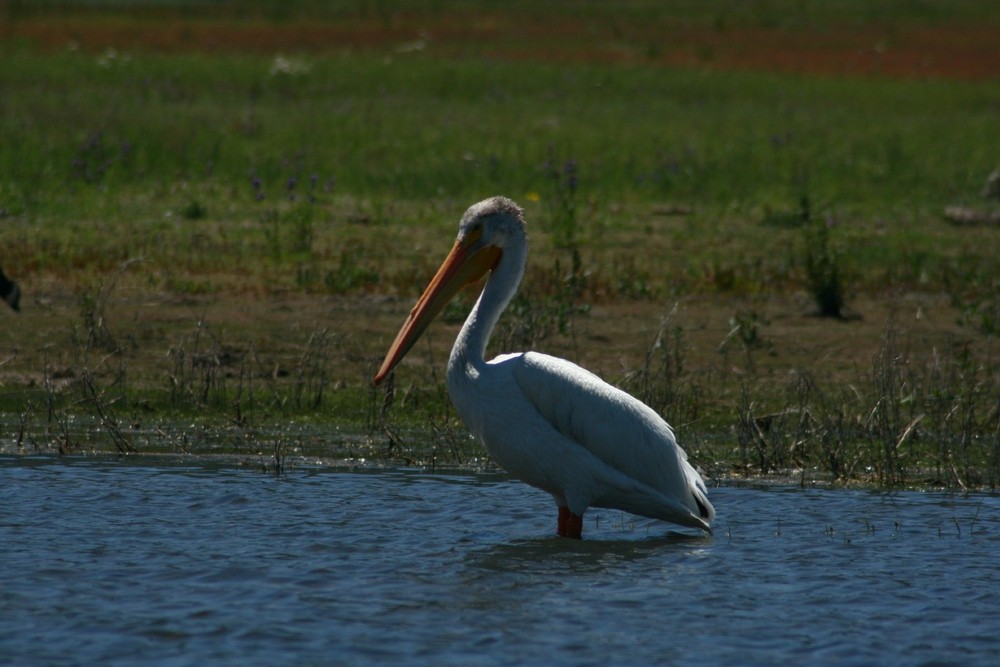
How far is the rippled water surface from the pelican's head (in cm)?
80

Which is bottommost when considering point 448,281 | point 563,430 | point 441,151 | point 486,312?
point 563,430

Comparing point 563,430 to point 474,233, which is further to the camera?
point 474,233

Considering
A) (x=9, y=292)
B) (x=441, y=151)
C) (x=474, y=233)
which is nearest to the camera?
(x=474, y=233)

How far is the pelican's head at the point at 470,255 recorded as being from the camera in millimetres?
6727

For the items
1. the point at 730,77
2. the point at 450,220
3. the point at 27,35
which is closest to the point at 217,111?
the point at 450,220

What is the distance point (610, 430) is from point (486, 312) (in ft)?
2.39

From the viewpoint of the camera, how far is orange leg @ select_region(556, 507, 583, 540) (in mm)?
6512

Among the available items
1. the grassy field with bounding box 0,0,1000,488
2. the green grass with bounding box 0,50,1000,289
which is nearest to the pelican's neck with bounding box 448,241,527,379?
the grassy field with bounding box 0,0,1000,488

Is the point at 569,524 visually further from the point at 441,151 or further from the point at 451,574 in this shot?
the point at 441,151

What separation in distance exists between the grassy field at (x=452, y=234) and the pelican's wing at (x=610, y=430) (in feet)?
4.28

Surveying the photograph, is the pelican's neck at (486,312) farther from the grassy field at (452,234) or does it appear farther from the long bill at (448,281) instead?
the grassy field at (452,234)

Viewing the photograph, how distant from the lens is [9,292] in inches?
391

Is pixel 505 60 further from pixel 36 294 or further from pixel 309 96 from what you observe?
pixel 36 294

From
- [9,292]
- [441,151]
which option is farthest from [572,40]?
[9,292]
